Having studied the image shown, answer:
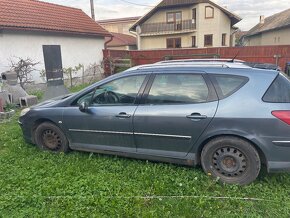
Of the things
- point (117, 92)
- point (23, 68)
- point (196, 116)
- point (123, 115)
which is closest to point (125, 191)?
point (123, 115)

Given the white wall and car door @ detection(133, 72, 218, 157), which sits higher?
the white wall

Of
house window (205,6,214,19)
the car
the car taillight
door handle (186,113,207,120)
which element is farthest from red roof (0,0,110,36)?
house window (205,6,214,19)

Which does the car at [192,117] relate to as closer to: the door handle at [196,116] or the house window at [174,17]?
the door handle at [196,116]

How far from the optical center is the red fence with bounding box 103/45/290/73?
44.5 ft

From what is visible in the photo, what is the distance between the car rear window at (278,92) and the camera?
2.91m

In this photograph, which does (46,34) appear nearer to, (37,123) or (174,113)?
(37,123)

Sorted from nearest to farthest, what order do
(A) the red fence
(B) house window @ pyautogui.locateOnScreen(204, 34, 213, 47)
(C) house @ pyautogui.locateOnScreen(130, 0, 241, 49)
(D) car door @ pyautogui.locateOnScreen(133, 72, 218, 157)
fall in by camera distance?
1. (D) car door @ pyautogui.locateOnScreen(133, 72, 218, 157)
2. (A) the red fence
3. (C) house @ pyautogui.locateOnScreen(130, 0, 241, 49)
4. (B) house window @ pyautogui.locateOnScreen(204, 34, 213, 47)

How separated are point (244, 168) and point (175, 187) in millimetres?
870

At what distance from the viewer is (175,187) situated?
3.16 m

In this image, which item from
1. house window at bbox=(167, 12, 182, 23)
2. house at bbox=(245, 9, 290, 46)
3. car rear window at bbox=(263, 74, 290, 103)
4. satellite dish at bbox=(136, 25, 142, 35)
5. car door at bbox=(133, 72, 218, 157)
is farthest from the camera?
satellite dish at bbox=(136, 25, 142, 35)

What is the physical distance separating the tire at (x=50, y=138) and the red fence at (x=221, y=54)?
11295mm

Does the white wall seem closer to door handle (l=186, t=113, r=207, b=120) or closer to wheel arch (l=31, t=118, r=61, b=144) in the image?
wheel arch (l=31, t=118, r=61, b=144)

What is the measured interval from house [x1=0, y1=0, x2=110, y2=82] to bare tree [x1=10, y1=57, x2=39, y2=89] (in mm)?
237

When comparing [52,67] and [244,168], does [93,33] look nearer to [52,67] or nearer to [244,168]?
[52,67]
